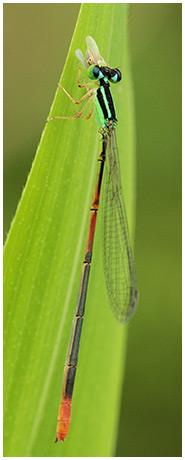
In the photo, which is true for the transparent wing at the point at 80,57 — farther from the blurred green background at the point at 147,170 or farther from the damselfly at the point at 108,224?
the blurred green background at the point at 147,170

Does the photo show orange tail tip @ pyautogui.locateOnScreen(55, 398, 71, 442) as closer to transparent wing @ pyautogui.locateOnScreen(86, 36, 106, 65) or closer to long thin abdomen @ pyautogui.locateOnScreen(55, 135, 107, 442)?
long thin abdomen @ pyautogui.locateOnScreen(55, 135, 107, 442)

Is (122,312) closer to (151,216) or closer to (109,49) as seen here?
(109,49)

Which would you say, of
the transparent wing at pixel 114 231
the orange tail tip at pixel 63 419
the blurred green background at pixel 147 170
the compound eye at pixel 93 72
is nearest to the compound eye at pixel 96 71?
the compound eye at pixel 93 72

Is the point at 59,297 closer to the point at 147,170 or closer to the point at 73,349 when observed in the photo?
the point at 73,349

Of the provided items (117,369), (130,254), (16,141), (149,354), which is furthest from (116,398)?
(16,141)

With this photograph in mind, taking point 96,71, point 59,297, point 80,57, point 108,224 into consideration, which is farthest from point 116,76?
point 59,297

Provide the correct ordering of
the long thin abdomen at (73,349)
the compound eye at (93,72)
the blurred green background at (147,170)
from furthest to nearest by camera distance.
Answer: the blurred green background at (147,170)
the compound eye at (93,72)
the long thin abdomen at (73,349)
